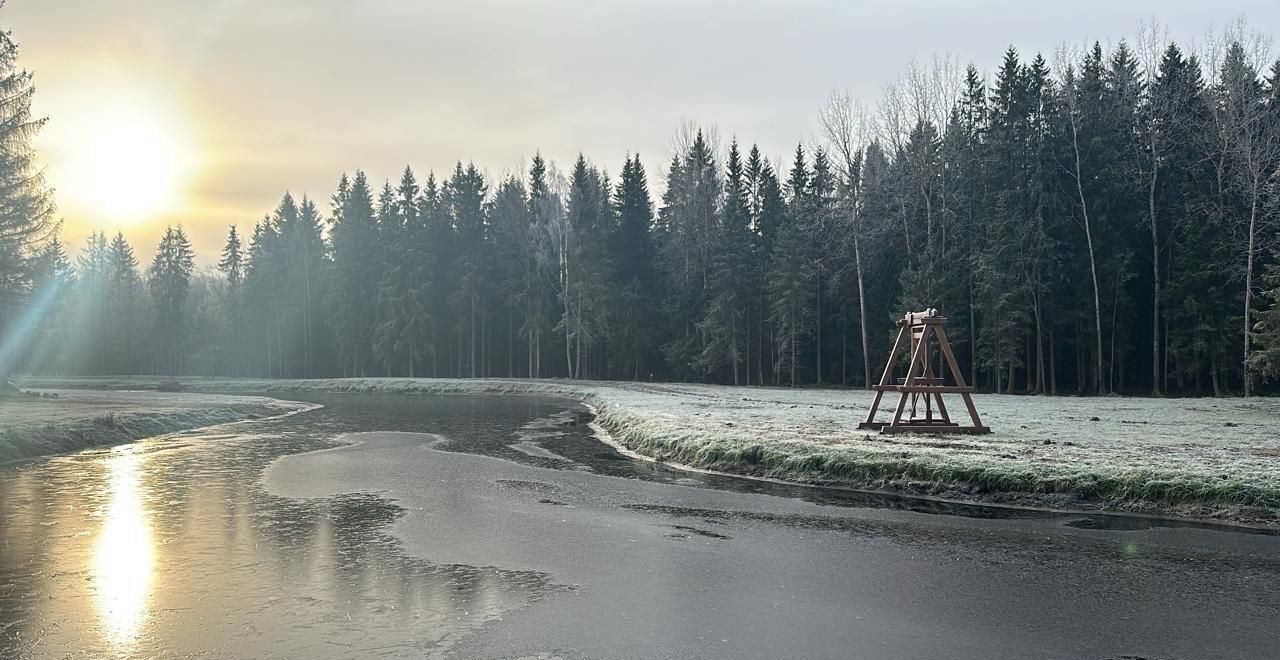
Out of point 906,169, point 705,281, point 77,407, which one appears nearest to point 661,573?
point 77,407

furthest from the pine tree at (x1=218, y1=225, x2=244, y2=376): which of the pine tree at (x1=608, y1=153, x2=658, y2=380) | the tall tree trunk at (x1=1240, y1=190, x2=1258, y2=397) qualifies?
the tall tree trunk at (x1=1240, y1=190, x2=1258, y2=397)

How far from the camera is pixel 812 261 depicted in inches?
2156

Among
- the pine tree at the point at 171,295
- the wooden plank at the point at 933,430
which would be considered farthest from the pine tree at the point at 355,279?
the wooden plank at the point at 933,430

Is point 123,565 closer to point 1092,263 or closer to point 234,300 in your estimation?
point 1092,263

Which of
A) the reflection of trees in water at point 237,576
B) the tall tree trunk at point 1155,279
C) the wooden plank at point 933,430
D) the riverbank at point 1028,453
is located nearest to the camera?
the reflection of trees in water at point 237,576

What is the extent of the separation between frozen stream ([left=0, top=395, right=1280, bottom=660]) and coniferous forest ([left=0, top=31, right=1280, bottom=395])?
24.0m

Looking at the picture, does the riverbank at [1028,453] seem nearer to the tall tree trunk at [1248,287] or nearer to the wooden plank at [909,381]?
the wooden plank at [909,381]

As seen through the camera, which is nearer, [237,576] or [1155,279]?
[237,576]

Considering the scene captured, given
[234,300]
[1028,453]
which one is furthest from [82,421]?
[234,300]

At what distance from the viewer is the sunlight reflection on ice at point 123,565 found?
21.4ft

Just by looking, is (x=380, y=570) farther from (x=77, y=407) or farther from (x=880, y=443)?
(x=77, y=407)

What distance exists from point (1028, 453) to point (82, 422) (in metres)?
24.2

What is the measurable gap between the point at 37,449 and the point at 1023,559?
2167 centimetres

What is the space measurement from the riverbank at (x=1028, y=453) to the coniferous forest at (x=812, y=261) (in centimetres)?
1070
